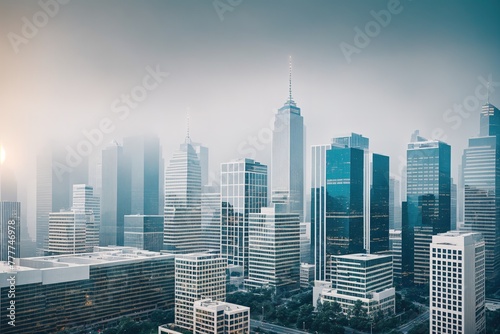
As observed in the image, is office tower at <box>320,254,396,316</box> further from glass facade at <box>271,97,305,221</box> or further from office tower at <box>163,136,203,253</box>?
office tower at <box>163,136,203,253</box>

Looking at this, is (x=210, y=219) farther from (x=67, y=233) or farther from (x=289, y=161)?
(x=67, y=233)

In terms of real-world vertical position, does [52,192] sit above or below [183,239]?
above

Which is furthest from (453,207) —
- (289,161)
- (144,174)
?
(144,174)

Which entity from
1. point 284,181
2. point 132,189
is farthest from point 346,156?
point 132,189

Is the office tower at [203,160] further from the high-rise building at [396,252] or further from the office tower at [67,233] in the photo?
the high-rise building at [396,252]

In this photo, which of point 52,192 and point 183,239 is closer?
point 52,192

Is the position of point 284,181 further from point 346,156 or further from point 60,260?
A: point 60,260

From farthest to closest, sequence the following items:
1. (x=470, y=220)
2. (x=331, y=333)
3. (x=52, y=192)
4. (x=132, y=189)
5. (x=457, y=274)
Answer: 1. (x=132, y=189)
2. (x=52, y=192)
3. (x=470, y=220)
4. (x=331, y=333)
5. (x=457, y=274)

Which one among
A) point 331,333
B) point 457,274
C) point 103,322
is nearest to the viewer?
point 457,274

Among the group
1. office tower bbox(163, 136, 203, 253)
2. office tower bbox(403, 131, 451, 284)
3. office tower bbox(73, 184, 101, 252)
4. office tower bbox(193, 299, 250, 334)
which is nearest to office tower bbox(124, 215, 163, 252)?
office tower bbox(163, 136, 203, 253)

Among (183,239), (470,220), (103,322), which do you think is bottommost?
(103,322)
